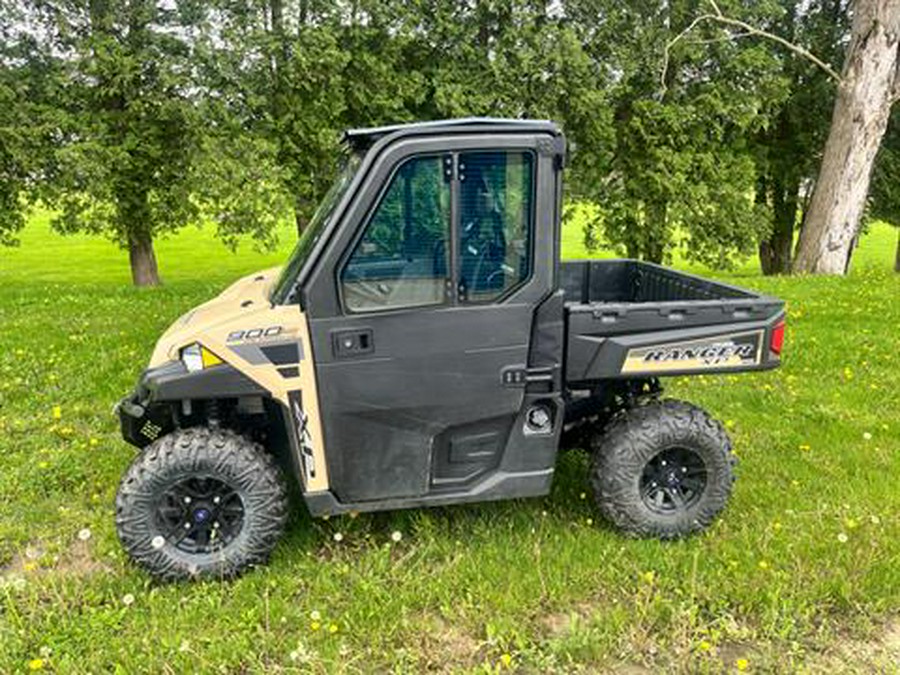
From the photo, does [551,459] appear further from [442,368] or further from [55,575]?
[55,575]

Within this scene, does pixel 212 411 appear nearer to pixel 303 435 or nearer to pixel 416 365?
pixel 303 435

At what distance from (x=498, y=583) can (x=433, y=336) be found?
1.16m

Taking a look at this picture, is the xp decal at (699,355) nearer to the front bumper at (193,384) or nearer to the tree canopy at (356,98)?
the front bumper at (193,384)

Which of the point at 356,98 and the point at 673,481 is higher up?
the point at 356,98

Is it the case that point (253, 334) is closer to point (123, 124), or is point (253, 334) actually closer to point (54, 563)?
point (54, 563)

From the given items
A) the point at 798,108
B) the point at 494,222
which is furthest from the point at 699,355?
the point at 798,108

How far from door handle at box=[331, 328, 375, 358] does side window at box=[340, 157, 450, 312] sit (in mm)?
109

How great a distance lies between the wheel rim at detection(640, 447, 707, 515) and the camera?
3.92 m

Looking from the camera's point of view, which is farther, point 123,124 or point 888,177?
point 888,177

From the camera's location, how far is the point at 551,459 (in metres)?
3.72

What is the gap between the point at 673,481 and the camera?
3961 millimetres

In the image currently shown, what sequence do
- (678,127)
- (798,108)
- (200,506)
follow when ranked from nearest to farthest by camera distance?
1. (200,506)
2. (678,127)
3. (798,108)

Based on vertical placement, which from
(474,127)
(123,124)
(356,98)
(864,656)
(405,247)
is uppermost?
(356,98)

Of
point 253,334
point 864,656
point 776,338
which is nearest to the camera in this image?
point 864,656
